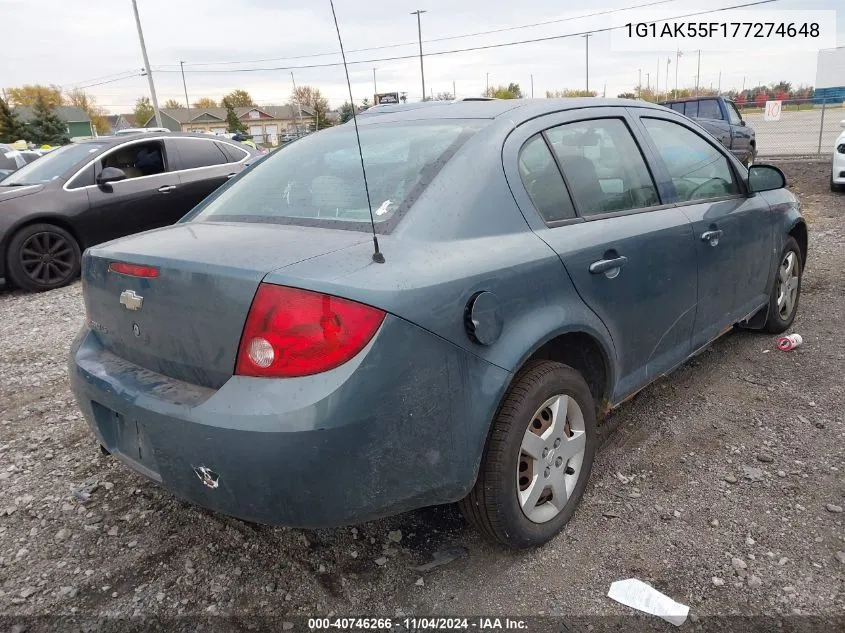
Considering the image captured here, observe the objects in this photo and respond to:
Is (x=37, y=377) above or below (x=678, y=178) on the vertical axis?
below

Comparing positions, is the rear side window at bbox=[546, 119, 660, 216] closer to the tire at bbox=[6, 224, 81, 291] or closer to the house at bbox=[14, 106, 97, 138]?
the tire at bbox=[6, 224, 81, 291]

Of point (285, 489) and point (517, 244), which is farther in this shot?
point (517, 244)

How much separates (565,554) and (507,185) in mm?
1392

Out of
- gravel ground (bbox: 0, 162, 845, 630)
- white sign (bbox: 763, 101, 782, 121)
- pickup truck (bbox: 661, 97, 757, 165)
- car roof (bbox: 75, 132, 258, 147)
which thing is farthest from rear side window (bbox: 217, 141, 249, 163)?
white sign (bbox: 763, 101, 782, 121)

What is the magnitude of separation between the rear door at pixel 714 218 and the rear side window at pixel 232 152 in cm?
632

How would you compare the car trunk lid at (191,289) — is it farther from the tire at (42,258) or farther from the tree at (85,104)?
the tree at (85,104)

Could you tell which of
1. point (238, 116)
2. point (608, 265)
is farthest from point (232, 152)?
point (238, 116)

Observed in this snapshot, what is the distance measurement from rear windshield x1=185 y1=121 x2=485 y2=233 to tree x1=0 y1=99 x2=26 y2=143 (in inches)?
2509

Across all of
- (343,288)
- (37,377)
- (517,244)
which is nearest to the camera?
(343,288)

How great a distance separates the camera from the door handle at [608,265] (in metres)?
2.46

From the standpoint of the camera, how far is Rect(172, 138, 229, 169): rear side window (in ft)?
25.7

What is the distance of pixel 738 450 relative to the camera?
304cm

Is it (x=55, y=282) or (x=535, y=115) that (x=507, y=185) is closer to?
(x=535, y=115)

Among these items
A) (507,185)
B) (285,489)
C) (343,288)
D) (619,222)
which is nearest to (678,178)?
(619,222)
